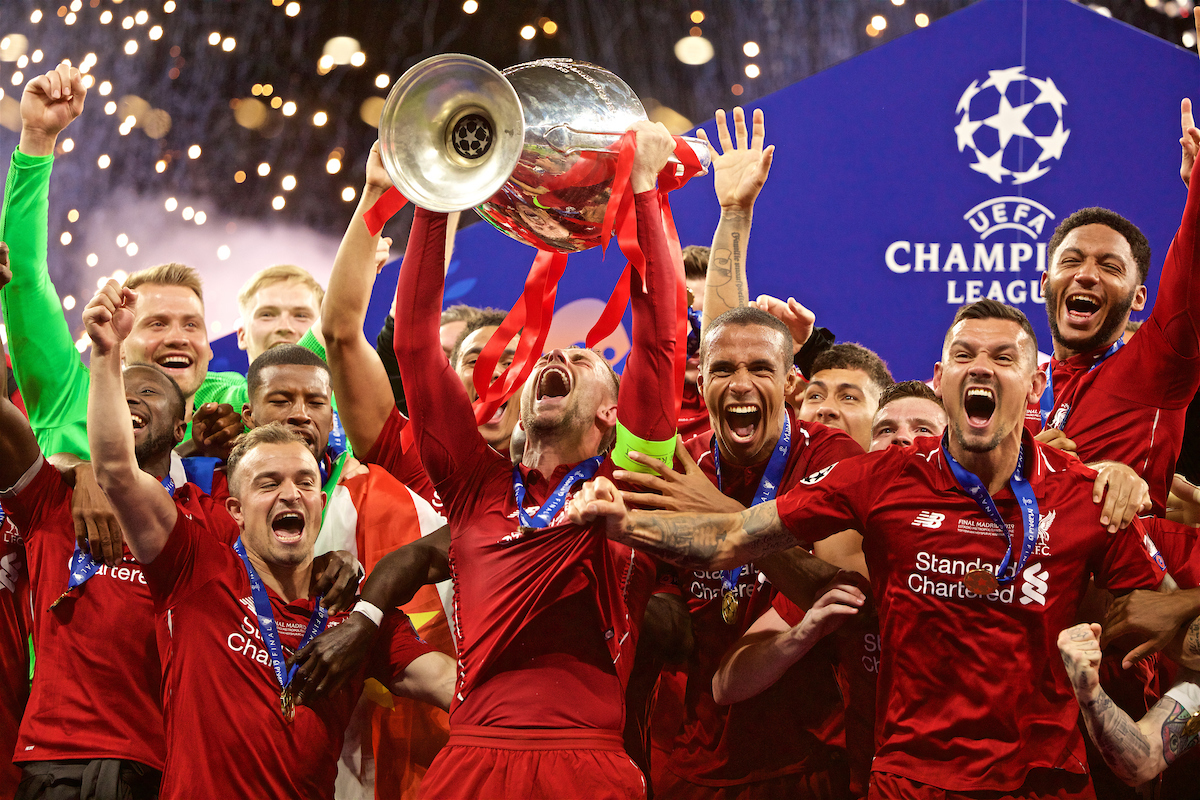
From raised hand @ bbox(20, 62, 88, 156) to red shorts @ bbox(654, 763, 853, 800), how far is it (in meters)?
2.65

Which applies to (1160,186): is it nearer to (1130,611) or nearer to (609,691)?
(1130,611)

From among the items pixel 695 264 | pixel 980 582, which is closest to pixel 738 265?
pixel 695 264

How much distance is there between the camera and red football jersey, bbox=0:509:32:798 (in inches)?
121

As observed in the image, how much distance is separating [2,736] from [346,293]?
1.48 meters

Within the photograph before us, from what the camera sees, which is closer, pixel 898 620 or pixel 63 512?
pixel 898 620

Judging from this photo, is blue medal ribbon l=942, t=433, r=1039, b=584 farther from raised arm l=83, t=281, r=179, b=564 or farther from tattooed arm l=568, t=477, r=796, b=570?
raised arm l=83, t=281, r=179, b=564

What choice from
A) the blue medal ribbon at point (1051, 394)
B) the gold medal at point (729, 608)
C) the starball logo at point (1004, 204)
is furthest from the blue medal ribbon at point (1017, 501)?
the starball logo at point (1004, 204)

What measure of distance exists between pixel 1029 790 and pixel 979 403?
0.86 meters

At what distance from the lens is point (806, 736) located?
301 cm

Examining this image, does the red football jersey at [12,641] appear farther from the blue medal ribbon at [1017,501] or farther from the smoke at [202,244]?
the smoke at [202,244]

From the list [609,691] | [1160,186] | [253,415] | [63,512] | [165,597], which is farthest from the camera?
[1160,186]

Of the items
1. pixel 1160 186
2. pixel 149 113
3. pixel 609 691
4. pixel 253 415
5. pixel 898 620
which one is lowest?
pixel 609 691

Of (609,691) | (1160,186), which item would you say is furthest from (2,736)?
(1160,186)

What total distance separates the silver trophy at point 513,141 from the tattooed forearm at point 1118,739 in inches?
57.2
